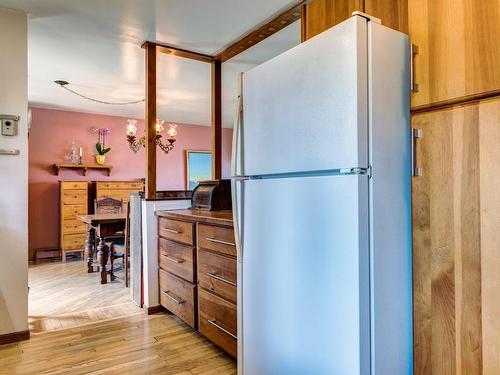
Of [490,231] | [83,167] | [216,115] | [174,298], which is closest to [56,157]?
[83,167]

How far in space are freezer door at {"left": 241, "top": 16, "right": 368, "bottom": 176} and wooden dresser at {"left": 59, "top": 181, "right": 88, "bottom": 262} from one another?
4.66 m

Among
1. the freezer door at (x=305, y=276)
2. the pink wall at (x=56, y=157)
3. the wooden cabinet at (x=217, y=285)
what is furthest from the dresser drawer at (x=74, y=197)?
the freezer door at (x=305, y=276)

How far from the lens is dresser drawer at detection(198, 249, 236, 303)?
2.04 meters

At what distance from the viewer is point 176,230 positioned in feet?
8.91

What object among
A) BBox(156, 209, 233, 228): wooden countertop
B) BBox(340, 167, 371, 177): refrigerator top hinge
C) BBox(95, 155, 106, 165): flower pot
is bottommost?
BBox(156, 209, 233, 228): wooden countertop

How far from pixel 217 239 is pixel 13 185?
5.24 ft

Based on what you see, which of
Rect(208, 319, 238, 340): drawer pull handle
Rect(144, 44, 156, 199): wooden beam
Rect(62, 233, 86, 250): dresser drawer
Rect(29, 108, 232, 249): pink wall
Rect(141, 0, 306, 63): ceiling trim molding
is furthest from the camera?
Rect(29, 108, 232, 249): pink wall

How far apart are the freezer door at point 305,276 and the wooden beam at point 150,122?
1.68 metres

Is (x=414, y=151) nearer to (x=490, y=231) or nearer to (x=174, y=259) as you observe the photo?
(x=490, y=231)

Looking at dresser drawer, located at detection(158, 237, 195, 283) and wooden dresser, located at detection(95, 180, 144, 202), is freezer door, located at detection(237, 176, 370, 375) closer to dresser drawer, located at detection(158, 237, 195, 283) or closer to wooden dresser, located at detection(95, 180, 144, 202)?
dresser drawer, located at detection(158, 237, 195, 283)

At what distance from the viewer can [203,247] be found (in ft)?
7.66

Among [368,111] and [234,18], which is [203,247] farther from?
[234,18]

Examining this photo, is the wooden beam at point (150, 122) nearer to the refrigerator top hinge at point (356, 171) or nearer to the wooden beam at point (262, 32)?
the wooden beam at point (262, 32)

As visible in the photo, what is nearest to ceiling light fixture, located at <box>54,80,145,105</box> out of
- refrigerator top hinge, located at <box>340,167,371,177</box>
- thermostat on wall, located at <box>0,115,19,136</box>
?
thermostat on wall, located at <box>0,115,19,136</box>
